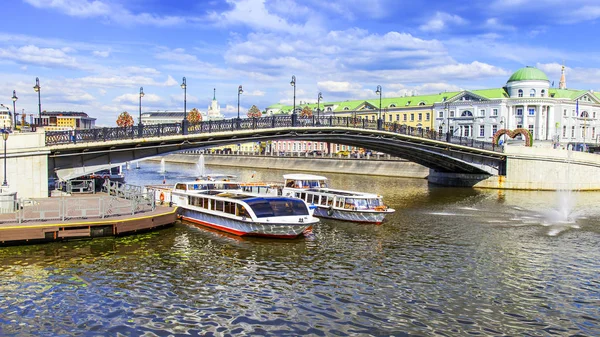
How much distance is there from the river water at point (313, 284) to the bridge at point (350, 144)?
1001 centimetres

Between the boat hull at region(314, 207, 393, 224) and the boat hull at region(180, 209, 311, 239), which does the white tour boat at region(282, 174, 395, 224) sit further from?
the boat hull at region(180, 209, 311, 239)

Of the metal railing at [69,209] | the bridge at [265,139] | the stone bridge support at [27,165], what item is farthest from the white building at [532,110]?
the stone bridge support at [27,165]

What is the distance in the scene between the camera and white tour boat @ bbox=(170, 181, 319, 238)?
108 ft

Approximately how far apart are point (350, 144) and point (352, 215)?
27.9 meters

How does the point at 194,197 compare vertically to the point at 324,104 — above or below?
below

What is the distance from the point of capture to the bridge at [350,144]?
131 feet

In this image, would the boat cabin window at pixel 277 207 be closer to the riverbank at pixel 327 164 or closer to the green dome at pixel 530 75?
the riverbank at pixel 327 164

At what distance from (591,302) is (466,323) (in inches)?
254

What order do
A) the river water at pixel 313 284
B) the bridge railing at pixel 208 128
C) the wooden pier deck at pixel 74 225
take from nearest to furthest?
the river water at pixel 313 284
the wooden pier deck at pixel 74 225
the bridge railing at pixel 208 128

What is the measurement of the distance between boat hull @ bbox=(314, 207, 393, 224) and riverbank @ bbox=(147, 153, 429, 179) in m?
50.3

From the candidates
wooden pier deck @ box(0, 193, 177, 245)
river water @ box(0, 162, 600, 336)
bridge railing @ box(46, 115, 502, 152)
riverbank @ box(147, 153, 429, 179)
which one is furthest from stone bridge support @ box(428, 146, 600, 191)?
wooden pier deck @ box(0, 193, 177, 245)

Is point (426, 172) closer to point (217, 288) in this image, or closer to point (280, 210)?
point (280, 210)

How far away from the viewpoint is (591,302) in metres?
21.9

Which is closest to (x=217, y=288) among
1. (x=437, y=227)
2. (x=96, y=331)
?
(x=96, y=331)
